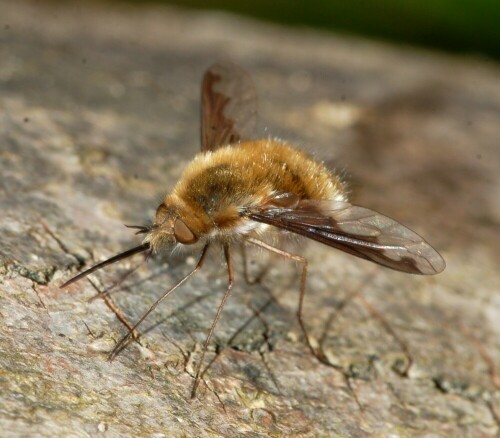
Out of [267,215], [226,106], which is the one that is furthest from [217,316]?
[226,106]

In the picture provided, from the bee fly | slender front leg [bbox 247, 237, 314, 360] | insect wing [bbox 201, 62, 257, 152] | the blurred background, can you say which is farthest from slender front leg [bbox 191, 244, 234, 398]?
the blurred background

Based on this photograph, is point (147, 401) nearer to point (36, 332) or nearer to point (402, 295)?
point (36, 332)

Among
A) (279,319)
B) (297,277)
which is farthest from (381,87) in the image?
(279,319)

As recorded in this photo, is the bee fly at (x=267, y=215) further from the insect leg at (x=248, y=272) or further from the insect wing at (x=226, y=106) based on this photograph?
the insect wing at (x=226, y=106)

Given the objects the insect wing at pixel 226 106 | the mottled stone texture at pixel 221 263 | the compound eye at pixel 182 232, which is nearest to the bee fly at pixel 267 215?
the compound eye at pixel 182 232

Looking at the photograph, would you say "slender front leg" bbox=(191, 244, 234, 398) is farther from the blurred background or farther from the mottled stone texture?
the blurred background
